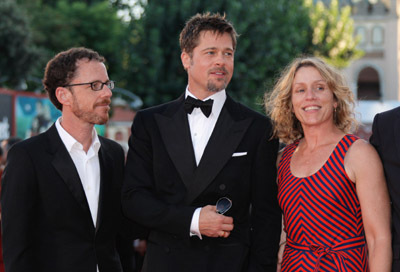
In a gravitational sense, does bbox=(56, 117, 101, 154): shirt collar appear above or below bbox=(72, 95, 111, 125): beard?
below

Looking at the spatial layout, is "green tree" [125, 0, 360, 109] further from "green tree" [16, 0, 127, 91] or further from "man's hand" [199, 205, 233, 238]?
"man's hand" [199, 205, 233, 238]

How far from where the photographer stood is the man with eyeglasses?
11.5 ft

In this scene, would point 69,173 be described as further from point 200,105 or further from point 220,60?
point 220,60

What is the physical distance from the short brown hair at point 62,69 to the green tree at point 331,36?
2358 centimetres

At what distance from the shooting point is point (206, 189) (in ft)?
11.5

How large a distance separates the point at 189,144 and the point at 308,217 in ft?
2.83

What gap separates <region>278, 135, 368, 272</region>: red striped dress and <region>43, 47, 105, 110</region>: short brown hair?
1.67 metres

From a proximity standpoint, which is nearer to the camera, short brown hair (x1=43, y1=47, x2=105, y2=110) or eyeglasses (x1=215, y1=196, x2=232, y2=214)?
eyeglasses (x1=215, y1=196, x2=232, y2=214)

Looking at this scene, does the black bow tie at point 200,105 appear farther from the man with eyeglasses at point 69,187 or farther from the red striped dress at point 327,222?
the red striped dress at point 327,222

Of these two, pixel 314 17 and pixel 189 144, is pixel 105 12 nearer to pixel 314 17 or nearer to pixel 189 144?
pixel 314 17

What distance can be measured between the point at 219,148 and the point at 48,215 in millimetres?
1134

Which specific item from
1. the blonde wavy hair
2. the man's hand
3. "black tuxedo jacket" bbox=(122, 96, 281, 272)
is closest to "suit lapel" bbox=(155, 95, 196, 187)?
"black tuxedo jacket" bbox=(122, 96, 281, 272)

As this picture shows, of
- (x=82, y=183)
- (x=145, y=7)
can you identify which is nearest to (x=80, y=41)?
(x=145, y=7)

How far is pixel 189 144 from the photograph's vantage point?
3633mm
